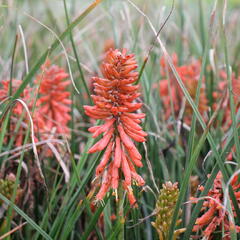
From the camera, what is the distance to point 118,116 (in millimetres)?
1677

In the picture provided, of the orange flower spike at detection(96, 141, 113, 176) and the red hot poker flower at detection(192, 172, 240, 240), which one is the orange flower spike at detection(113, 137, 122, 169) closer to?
the orange flower spike at detection(96, 141, 113, 176)

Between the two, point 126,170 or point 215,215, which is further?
point 215,215

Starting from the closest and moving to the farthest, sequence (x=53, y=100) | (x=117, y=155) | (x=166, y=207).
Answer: (x=117, y=155), (x=166, y=207), (x=53, y=100)

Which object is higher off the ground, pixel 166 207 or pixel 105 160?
pixel 105 160

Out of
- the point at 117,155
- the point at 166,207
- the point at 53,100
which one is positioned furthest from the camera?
the point at 53,100

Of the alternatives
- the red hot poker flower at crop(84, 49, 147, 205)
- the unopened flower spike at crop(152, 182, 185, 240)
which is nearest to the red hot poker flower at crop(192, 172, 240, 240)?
the unopened flower spike at crop(152, 182, 185, 240)

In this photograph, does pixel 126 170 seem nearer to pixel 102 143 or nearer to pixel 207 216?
pixel 102 143

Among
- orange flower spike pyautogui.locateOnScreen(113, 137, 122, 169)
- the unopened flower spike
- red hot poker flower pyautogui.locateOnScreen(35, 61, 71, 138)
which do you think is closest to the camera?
orange flower spike pyautogui.locateOnScreen(113, 137, 122, 169)

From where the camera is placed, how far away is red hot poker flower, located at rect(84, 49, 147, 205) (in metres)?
1.59

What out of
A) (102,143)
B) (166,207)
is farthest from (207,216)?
(102,143)


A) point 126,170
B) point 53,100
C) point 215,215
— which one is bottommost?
point 215,215

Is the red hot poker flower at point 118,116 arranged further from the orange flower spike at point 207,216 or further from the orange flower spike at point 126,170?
the orange flower spike at point 207,216

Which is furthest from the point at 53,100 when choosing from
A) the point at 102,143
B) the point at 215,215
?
the point at 215,215

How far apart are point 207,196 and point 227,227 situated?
174 mm
